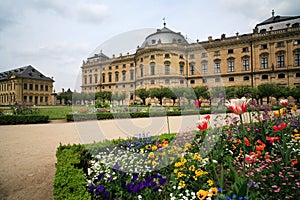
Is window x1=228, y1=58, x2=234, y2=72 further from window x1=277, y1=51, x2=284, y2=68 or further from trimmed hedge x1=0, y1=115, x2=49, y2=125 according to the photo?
trimmed hedge x1=0, y1=115, x2=49, y2=125

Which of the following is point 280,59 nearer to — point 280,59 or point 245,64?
point 280,59

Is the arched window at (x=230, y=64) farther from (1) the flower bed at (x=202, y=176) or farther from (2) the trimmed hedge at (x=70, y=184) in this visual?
(2) the trimmed hedge at (x=70, y=184)

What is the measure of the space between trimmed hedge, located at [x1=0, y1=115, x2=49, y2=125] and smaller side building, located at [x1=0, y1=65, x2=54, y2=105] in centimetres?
4287

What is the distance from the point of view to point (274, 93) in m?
25.0

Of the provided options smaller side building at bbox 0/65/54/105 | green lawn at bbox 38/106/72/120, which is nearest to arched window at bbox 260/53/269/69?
green lawn at bbox 38/106/72/120

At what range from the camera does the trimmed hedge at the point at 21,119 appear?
10.7 m

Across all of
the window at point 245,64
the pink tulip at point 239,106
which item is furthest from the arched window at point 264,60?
the pink tulip at point 239,106

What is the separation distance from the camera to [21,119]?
36.2 ft

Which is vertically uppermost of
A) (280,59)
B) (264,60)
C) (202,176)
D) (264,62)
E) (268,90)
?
(264,60)

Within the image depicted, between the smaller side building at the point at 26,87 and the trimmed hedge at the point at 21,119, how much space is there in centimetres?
4287

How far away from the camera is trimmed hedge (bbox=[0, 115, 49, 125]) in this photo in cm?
1070

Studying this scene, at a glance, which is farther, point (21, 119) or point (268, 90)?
point (268, 90)

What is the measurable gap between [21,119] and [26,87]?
4622 centimetres

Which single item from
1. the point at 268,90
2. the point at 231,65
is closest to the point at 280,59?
the point at 231,65
